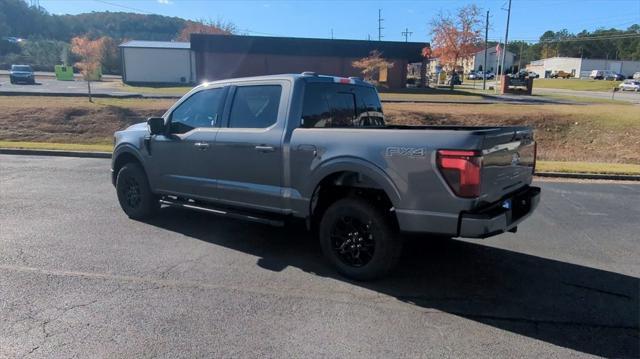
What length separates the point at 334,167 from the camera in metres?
4.61

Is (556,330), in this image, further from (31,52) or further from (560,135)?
(31,52)

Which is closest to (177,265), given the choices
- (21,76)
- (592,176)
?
(592,176)

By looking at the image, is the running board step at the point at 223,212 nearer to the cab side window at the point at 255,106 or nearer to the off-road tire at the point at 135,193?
the off-road tire at the point at 135,193

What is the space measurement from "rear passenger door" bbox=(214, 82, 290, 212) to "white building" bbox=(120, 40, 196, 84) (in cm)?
4873

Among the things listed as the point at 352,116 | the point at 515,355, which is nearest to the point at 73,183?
the point at 352,116

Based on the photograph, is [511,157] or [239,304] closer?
[239,304]

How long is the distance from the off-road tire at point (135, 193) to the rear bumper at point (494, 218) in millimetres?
4396

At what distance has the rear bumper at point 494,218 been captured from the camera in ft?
13.0

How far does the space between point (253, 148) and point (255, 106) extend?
1.71 ft

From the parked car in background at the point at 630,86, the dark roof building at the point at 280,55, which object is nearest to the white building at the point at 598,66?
the parked car in background at the point at 630,86

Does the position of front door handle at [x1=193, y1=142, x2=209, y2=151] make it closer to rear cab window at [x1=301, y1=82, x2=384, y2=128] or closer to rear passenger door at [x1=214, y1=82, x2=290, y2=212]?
rear passenger door at [x1=214, y1=82, x2=290, y2=212]

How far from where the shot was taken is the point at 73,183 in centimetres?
952

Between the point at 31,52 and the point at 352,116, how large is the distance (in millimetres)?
111322

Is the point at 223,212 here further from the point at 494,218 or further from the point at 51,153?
the point at 51,153
